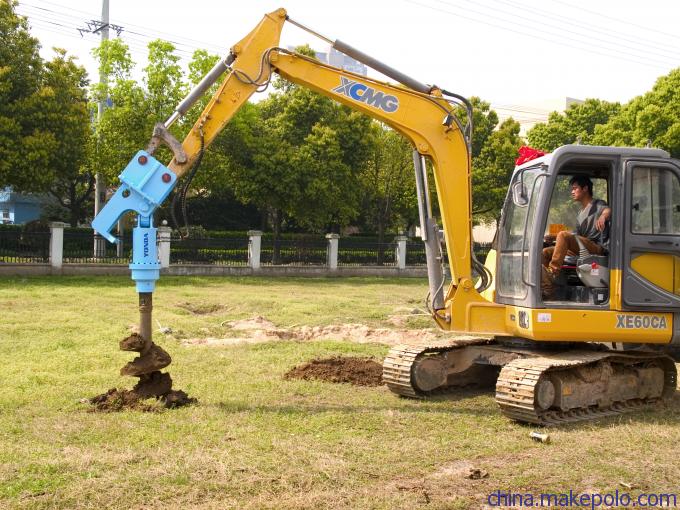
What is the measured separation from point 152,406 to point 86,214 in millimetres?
31246

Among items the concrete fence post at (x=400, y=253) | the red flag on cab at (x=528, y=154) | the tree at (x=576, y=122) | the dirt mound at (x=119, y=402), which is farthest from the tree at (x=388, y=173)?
the dirt mound at (x=119, y=402)

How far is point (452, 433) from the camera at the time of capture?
21.6ft

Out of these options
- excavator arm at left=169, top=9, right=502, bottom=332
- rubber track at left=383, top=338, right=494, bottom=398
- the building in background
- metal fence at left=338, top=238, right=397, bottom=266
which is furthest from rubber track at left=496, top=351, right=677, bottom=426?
the building in background

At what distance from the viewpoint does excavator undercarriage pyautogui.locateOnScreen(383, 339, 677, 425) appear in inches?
273

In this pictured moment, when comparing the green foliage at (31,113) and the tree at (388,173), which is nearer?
the green foliage at (31,113)

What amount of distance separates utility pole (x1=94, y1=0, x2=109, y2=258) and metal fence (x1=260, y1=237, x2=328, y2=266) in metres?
5.97

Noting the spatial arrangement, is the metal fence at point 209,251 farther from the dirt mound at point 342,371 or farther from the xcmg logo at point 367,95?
the xcmg logo at point 367,95

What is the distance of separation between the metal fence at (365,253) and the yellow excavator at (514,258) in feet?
64.6

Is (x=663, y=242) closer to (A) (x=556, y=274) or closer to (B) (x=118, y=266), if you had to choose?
(A) (x=556, y=274)

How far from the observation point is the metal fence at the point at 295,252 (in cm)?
2666

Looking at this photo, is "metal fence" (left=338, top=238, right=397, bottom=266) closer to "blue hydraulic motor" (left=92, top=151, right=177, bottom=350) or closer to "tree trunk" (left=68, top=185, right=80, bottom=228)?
"tree trunk" (left=68, top=185, right=80, bottom=228)

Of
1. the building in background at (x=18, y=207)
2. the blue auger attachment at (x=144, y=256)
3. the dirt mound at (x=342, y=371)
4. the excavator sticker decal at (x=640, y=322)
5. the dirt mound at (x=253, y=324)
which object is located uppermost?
the building in background at (x=18, y=207)

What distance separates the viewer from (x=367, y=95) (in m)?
7.80

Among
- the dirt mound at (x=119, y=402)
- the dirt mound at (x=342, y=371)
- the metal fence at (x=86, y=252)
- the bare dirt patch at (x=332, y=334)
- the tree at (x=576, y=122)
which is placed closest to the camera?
the dirt mound at (x=119, y=402)
